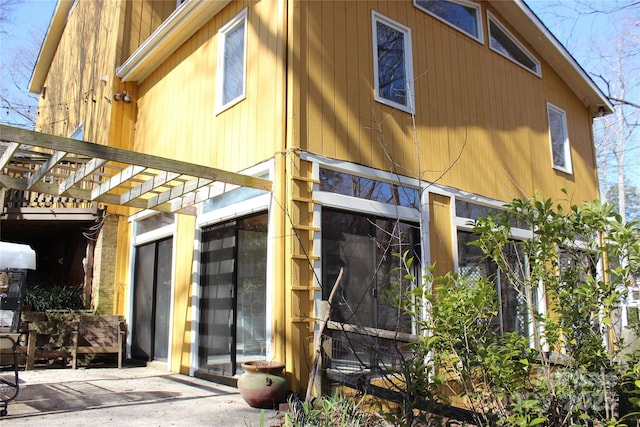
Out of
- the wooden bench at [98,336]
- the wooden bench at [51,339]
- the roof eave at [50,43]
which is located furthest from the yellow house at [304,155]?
the roof eave at [50,43]

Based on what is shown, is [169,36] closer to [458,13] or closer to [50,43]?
[458,13]

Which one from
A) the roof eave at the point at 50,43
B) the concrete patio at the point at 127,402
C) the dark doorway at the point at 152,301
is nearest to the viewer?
the concrete patio at the point at 127,402

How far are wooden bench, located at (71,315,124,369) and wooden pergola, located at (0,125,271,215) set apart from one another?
2174 mm

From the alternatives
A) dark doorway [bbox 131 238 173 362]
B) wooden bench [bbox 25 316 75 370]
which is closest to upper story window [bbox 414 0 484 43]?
dark doorway [bbox 131 238 173 362]

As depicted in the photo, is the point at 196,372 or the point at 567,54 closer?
the point at 196,372

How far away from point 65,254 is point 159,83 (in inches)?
190

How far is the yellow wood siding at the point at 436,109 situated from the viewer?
5859 mm

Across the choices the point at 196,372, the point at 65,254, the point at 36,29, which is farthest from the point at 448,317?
the point at 36,29

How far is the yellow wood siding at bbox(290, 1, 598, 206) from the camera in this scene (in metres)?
5.86

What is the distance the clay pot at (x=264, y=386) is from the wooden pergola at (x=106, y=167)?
190 centimetres

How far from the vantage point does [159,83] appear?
28.6 ft

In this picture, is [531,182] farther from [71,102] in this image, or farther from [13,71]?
[13,71]

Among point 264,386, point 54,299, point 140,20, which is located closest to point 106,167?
point 264,386

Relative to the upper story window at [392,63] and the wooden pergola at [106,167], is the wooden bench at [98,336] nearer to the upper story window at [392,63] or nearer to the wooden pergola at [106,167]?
the wooden pergola at [106,167]
